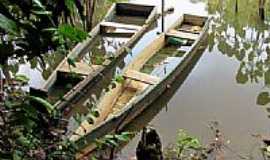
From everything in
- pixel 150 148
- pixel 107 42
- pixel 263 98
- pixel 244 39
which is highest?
pixel 150 148

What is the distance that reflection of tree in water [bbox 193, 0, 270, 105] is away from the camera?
6.61 m

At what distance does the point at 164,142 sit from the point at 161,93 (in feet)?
3.00

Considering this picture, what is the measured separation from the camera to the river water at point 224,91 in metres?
5.20

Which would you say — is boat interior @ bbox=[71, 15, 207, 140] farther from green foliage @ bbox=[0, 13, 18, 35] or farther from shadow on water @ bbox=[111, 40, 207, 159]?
green foliage @ bbox=[0, 13, 18, 35]

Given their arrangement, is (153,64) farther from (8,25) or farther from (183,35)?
(8,25)

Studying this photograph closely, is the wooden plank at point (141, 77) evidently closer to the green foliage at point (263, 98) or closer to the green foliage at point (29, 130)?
the green foliage at point (263, 98)

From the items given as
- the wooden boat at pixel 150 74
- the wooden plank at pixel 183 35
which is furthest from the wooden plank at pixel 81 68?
the wooden plank at pixel 183 35

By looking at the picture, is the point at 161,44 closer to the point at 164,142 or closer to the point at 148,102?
the point at 148,102

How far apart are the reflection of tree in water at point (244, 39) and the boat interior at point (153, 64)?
45 centimetres

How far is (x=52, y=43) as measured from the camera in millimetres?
933

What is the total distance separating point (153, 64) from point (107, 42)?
0.68 m

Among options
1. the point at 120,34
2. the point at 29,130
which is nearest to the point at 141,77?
the point at 120,34

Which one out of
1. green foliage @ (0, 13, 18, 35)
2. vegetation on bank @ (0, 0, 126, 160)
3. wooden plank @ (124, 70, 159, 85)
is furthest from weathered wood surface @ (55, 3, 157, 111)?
green foliage @ (0, 13, 18, 35)

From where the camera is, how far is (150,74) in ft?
20.4
